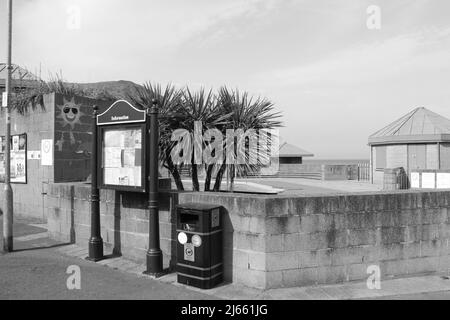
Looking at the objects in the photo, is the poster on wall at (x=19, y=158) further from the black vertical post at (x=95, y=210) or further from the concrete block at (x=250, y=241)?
the concrete block at (x=250, y=241)

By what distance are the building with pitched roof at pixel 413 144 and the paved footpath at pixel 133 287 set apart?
1664cm

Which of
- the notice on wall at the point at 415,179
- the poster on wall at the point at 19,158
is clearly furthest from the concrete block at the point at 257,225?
the notice on wall at the point at 415,179

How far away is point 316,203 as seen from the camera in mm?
5586

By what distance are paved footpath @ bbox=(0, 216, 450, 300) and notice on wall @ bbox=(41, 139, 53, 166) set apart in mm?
4410

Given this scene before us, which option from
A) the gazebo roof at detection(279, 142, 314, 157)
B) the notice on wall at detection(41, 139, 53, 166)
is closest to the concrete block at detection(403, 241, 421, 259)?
the notice on wall at detection(41, 139, 53, 166)

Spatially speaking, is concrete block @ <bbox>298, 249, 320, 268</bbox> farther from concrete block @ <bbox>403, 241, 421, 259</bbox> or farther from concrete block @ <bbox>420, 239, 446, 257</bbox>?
concrete block @ <bbox>420, 239, 446, 257</bbox>

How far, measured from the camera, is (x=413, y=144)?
69.7 feet

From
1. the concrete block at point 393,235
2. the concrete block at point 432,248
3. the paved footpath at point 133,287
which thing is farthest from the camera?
the concrete block at point 432,248

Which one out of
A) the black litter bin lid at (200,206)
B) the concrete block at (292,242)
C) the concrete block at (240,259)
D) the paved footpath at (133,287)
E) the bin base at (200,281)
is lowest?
the paved footpath at (133,287)

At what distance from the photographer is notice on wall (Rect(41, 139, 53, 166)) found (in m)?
10.6

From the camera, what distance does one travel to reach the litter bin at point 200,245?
540cm

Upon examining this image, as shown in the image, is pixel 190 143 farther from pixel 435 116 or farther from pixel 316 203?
pixel 435 116

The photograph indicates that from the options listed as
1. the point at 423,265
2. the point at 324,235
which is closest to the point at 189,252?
the point at 324,235

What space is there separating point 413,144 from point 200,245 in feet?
63.9
